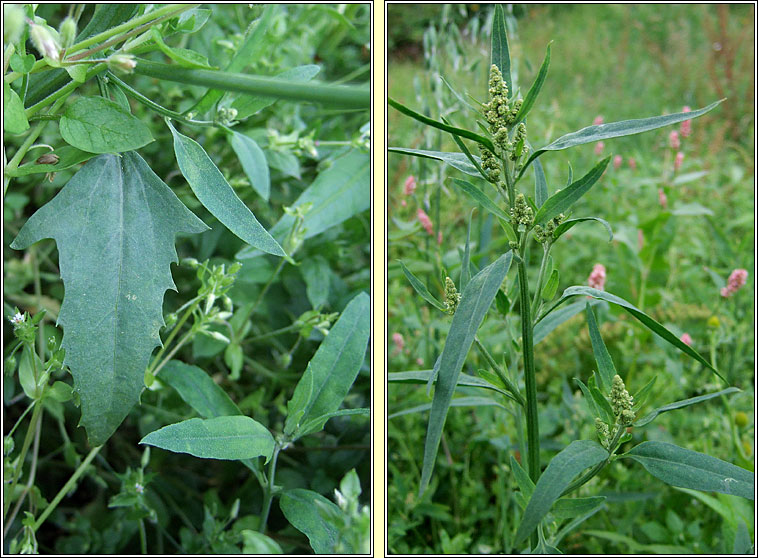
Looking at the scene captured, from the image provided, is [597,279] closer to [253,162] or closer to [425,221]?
[425,221]

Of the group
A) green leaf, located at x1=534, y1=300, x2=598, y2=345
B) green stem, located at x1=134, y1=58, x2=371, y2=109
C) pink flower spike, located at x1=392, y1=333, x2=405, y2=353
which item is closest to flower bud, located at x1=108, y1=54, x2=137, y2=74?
green stem, located at x1=134, y1=58, x2=371, y2=109

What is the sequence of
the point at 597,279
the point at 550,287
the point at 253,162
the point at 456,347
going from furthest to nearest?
1. the point at 597,279
2. the point at 253,162
3. the point at 550,287
4. the point at 456,347

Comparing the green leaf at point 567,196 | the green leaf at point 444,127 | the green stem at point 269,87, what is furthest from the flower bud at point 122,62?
the green leaf at point 567,196

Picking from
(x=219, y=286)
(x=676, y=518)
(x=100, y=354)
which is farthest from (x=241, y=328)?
(x=676, y=518)

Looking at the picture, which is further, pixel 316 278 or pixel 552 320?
pixel 316 278

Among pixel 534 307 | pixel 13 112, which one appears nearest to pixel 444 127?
pixel 534 307

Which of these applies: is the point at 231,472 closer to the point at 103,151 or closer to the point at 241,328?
the point at 241,328

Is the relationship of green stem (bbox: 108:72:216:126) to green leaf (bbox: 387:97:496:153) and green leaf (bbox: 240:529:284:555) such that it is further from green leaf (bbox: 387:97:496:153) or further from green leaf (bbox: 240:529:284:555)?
green leaf (bbox: 240:529:284:555)

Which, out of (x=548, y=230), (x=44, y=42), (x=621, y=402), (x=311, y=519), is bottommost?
(x=311, y=519)
